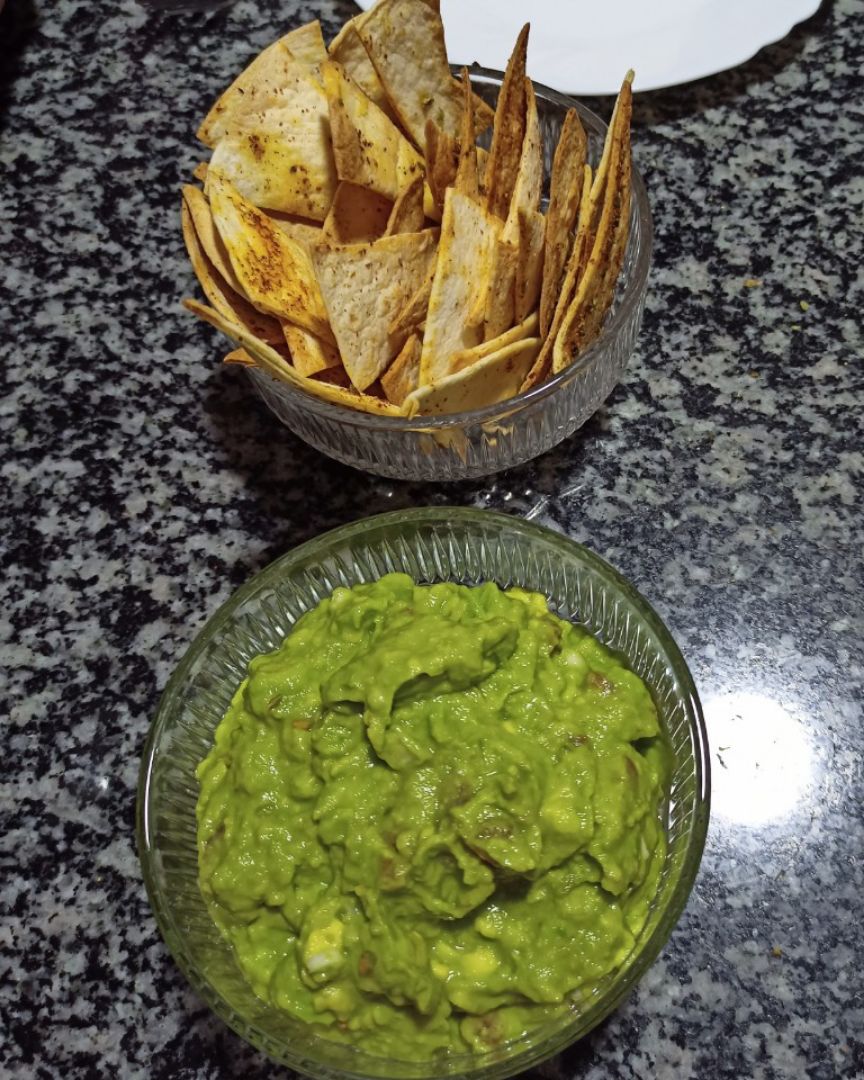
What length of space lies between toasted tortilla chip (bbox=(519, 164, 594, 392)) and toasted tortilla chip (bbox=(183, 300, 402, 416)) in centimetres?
16

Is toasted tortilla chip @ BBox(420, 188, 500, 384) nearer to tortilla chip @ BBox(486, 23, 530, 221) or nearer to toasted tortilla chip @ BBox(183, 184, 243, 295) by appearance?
tortilla chip @ BBox(486, 23, 530, 221)

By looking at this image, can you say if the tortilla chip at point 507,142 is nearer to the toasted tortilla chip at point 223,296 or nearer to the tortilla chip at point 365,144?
the tortilla chip at point 365,144

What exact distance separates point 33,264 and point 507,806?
121cm

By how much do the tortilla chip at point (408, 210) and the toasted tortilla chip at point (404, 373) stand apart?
5.1 inches

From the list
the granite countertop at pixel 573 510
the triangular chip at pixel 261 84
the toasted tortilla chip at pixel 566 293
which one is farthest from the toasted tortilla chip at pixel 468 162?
the granite countertop at pixel 573 510

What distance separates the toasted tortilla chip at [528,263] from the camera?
3.91 feet

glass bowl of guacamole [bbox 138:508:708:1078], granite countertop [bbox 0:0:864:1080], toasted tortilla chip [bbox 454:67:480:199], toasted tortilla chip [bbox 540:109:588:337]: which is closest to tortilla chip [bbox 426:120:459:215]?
toasted tortilla chip [bbox 454:67:480:199]

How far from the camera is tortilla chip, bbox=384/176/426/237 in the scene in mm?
1218

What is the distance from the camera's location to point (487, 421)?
114 cm

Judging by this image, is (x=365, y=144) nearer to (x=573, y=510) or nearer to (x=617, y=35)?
(x=573, y=510)

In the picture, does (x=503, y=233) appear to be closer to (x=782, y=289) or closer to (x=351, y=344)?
(x=351, y=344)

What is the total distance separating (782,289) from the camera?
59.2 inches

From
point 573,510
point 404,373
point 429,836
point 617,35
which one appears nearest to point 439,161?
point 404,373

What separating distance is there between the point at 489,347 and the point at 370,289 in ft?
0.51
